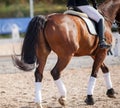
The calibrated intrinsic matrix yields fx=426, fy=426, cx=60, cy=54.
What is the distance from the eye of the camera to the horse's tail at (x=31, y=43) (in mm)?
8133

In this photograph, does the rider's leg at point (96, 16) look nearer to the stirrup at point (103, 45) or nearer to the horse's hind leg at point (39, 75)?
the stirrup at point (103, 45)

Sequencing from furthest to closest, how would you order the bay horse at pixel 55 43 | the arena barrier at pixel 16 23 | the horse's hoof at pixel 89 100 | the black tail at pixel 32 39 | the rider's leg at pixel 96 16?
the arena barrier at pixel 16 23 < the rider's leg at pixel 96 16 < the horse's hoof at pixel 89 100 < the black tail at pixel 32 39 < the bay horse at pixel 55 43

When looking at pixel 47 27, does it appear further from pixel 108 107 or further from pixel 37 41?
pixel 108 107

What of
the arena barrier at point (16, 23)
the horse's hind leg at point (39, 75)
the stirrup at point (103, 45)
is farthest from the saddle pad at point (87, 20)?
the arena barrier at point (16, 23)

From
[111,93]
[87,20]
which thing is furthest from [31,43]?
[111,93]

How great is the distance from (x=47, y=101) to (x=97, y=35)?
5.65 feet

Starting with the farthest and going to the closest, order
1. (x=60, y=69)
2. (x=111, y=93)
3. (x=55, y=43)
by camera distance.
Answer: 1. (x=111, y=93)
2. (x=60, y=69)
3. (x=55, y=43)

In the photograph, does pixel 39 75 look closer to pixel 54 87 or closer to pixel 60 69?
pixel 60 69

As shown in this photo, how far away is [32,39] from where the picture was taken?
26.8 feet

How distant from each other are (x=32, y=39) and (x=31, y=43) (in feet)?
0.26

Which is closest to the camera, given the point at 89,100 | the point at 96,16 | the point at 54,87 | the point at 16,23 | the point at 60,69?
the point at 60,69

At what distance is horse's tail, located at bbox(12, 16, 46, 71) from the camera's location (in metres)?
8.13

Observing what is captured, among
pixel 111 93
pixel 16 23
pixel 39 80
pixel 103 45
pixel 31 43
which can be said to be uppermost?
pixel 31 43

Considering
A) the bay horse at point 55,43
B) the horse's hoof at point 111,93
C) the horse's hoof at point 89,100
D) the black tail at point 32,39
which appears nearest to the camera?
the bay horse at point 55,43
